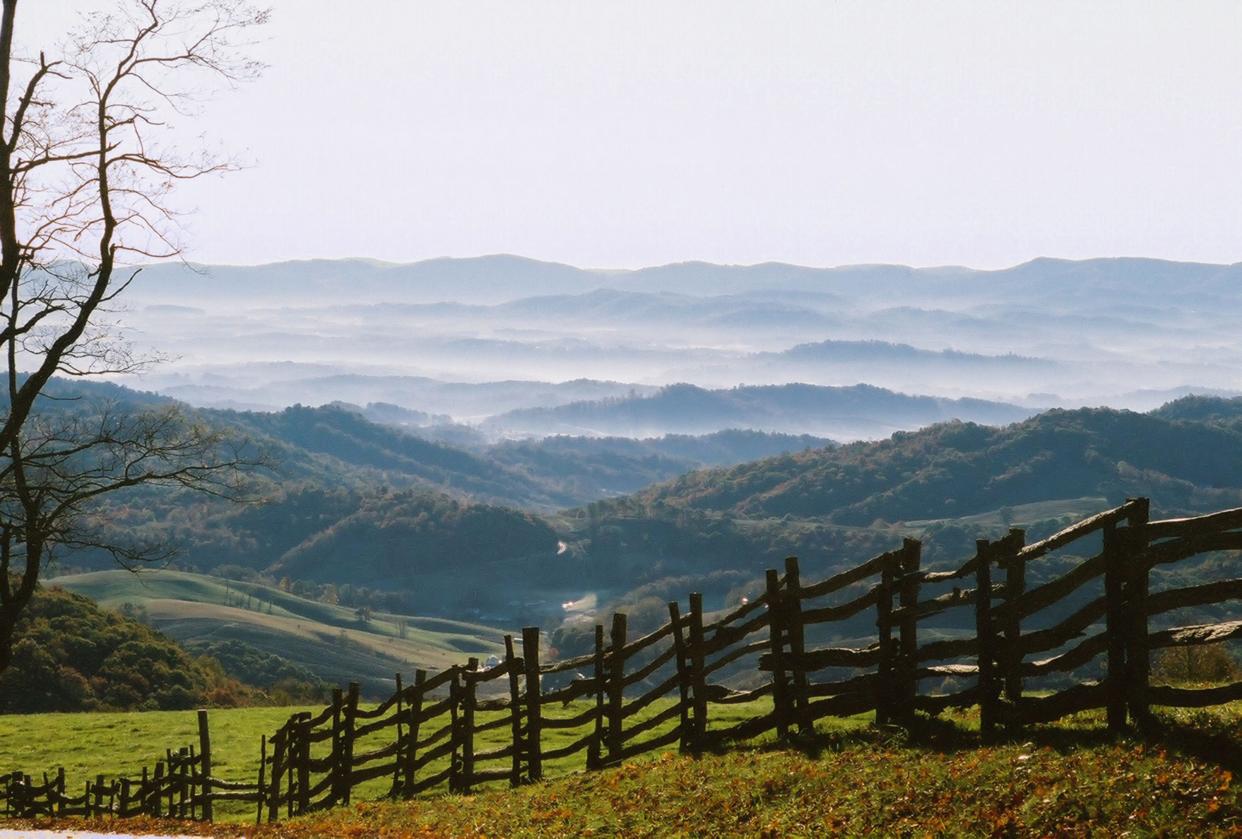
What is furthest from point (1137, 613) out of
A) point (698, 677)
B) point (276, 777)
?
point (276, 777)

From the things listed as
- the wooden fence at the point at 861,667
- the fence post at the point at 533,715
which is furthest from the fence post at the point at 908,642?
the fence post at the point at 533,715

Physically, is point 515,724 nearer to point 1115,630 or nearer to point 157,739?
point 1115,630

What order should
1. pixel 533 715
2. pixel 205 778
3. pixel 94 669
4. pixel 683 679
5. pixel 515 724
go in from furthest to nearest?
pixel 94 669 → pixel 205 778 → pixel 515 724 → pixel 533 715 → pixel 683 679

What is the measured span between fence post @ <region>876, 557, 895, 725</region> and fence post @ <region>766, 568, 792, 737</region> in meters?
1.45

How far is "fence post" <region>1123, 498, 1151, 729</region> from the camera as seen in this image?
467 inches

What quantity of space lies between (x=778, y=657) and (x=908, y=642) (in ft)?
6.65

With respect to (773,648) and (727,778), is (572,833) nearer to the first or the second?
(727,778)

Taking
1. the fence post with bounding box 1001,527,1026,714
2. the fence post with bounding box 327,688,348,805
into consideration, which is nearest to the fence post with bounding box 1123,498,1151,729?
the fence post with bounding box 1001,527,1026,714

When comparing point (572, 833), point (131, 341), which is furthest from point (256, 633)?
point (572, 833)

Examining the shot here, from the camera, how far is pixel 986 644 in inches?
534

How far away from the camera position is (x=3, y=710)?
70.0 meters

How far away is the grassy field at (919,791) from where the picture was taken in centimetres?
991

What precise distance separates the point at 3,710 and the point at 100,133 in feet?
195

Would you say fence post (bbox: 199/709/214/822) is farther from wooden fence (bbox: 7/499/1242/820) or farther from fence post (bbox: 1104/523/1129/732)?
fence post (bbox: 1104/523/1129/732)
